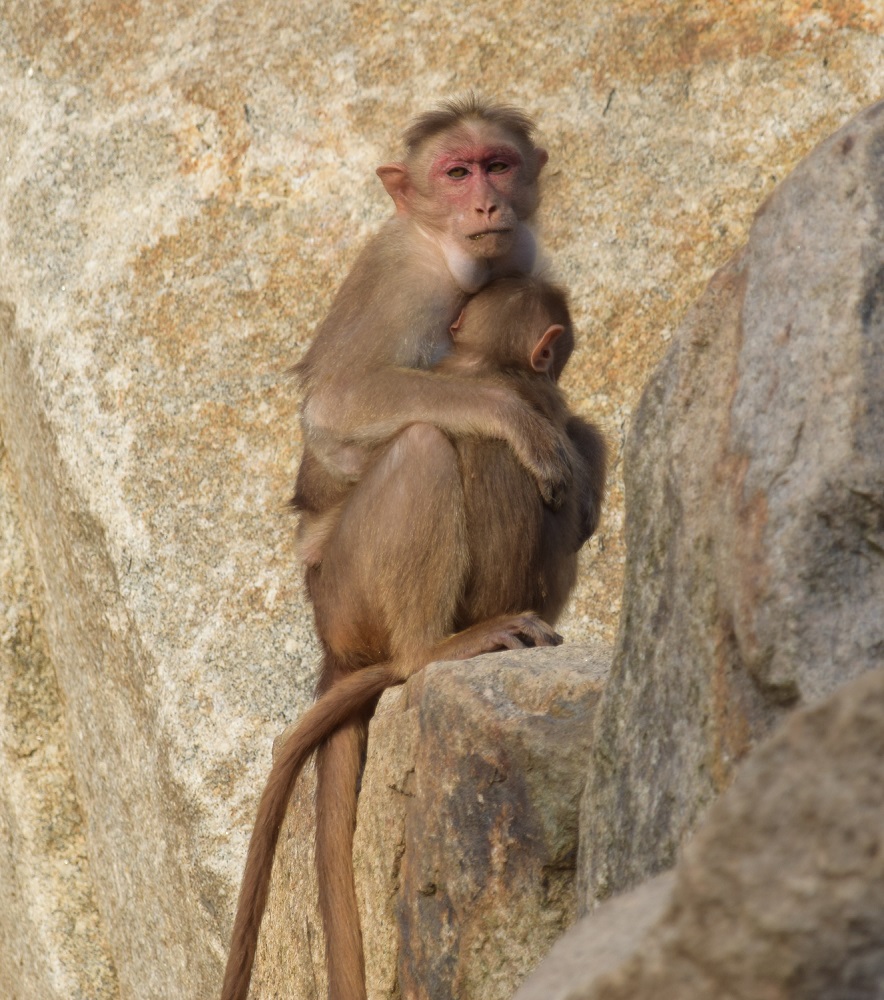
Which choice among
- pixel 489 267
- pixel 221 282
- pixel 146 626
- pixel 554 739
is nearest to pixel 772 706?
pixel 554 739

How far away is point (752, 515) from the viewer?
2.46 meters

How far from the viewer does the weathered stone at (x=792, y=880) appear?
1.52 metres

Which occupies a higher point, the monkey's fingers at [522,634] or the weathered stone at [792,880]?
the monkey's fingers at [522,634]

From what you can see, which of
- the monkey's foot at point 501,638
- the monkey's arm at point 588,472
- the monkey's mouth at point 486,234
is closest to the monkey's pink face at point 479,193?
the monkey's mouth at point 486,234

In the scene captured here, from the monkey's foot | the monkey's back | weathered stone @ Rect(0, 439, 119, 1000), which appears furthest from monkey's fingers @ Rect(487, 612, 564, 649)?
weathered stone @ Rect(0, 439, 119, 1000)

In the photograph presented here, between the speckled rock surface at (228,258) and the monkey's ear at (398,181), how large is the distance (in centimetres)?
173

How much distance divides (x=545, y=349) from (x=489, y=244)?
47 cm

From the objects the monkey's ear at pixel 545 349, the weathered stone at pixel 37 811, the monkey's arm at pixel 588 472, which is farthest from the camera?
the weathered stone at pixel 37 811

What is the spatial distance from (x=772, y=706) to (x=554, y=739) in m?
1.10

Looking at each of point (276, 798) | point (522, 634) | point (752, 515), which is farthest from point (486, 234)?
point (752, 515)

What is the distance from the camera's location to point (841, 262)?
252 centimetres

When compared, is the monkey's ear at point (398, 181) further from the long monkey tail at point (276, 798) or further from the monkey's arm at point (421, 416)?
the long monkey tail at point (276, 798)

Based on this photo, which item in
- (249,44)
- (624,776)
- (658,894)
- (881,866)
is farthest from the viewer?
(249,44)

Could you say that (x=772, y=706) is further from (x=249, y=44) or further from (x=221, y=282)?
(x=249, y=44)
